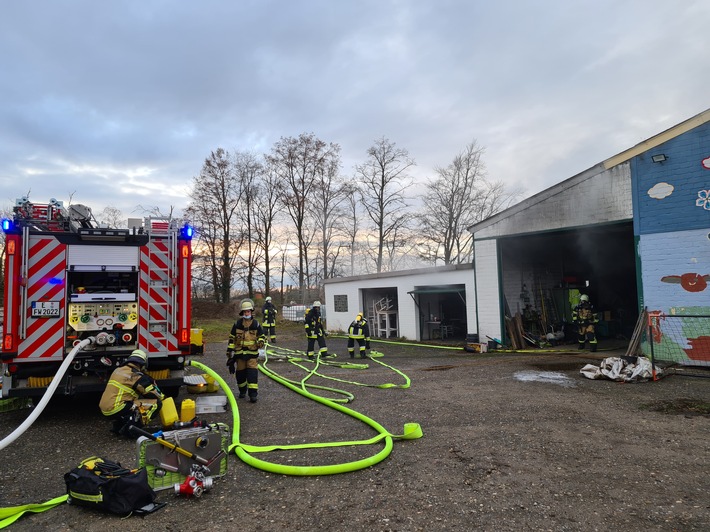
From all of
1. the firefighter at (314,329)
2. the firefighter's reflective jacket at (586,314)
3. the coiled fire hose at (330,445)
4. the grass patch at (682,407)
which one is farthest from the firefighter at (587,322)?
the coiled fire hose at (330,445)

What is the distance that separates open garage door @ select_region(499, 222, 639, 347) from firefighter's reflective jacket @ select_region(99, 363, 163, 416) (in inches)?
482

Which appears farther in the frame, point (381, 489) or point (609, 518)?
point (381, 489)

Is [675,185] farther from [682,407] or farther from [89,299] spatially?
[89,299]

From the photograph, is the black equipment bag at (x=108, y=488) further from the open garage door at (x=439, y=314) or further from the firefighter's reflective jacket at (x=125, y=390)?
the open garage door at (x=439, y=314)

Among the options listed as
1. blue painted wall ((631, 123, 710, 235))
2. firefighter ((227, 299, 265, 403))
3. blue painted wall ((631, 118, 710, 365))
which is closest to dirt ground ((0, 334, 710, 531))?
firefighter ((227, 299, 265, 403))

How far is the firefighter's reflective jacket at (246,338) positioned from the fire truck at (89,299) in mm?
757

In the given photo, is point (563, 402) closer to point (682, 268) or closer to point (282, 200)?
point (682, 268)

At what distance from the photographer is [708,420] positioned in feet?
19.1

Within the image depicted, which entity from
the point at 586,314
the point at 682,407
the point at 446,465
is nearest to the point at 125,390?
the point at 446,465

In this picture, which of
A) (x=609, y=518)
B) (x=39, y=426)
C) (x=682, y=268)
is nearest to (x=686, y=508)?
(x=609, y=518)

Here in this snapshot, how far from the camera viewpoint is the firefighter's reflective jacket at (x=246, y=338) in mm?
6914

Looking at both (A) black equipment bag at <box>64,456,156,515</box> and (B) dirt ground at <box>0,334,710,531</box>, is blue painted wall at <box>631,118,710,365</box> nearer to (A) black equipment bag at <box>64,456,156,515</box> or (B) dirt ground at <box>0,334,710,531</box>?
(B) dirt ground at <box>0,334,710,531</box>

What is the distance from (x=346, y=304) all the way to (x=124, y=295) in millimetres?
14358

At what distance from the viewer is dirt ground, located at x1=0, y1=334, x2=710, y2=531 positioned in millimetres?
3328
